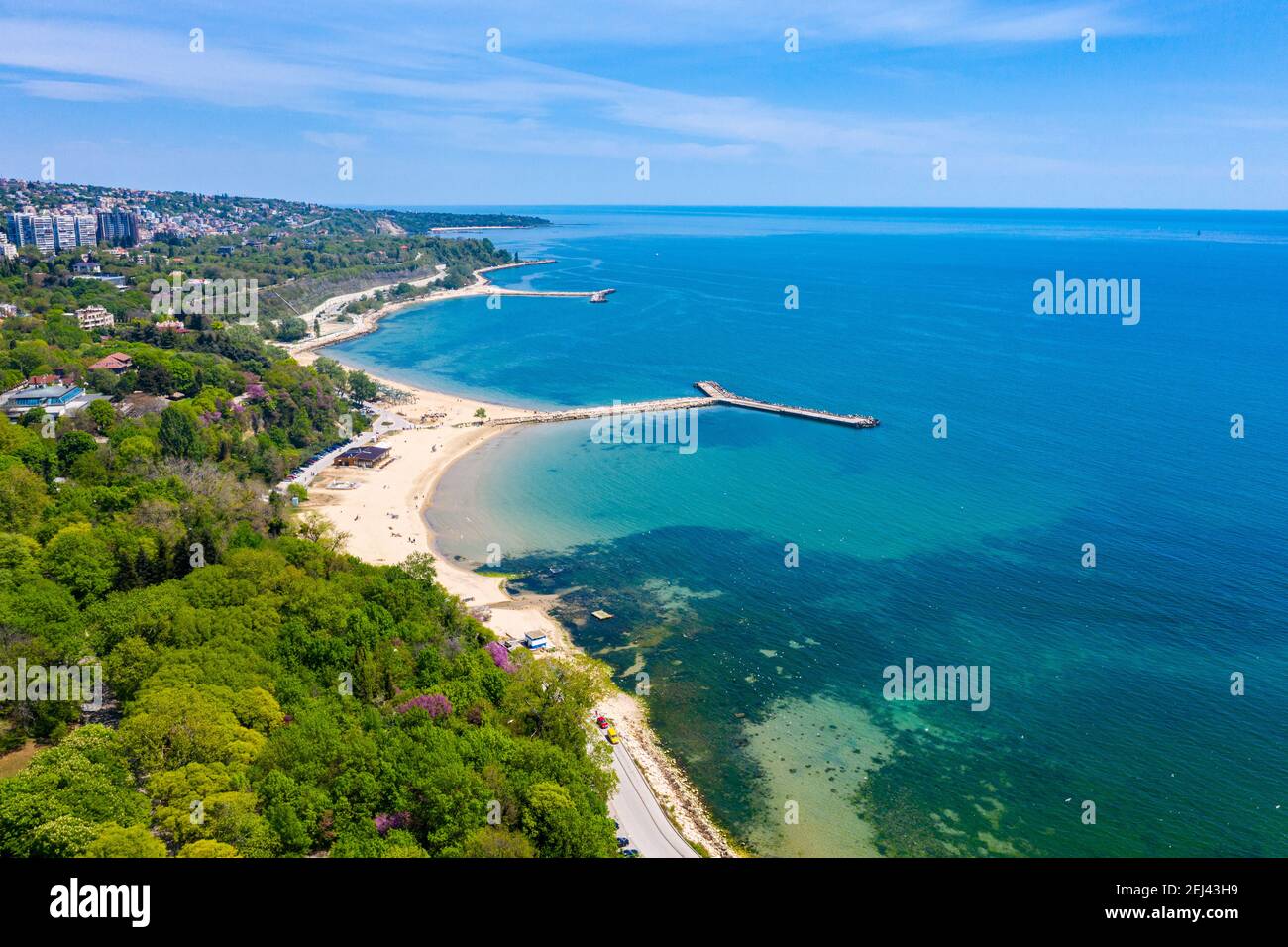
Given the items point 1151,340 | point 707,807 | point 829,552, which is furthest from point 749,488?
point 1151,340

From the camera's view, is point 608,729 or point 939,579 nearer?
point 608,729

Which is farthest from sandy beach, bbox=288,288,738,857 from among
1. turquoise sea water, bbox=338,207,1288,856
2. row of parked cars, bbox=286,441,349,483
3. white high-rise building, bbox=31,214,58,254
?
white high-rise building, bbox=31,214,58,254

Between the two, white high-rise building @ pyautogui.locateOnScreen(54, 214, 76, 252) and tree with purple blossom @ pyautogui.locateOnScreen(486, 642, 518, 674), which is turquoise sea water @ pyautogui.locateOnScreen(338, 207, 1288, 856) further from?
white high-rise building @ pyautogui.locateOnScreen(54, 214, 76, 252)

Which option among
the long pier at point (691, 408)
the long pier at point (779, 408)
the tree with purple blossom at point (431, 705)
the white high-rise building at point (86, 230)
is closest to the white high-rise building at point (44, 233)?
the white high-rise building at point (86, 230)

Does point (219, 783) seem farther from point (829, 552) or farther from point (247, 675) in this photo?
point (829, 552)

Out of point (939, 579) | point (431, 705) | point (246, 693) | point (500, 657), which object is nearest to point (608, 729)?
point (500, 657)

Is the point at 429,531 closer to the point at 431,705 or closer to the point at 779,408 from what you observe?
the point at 431,705
